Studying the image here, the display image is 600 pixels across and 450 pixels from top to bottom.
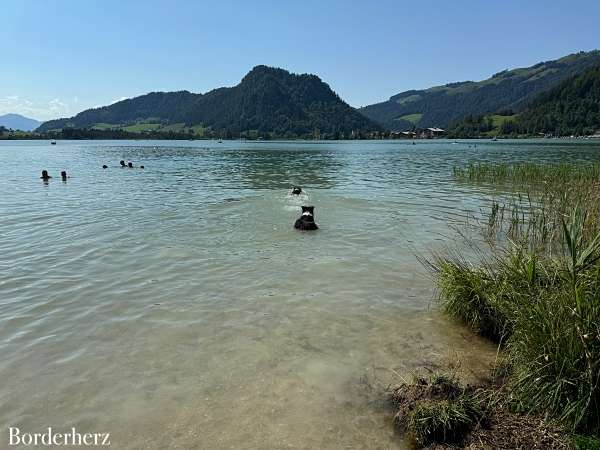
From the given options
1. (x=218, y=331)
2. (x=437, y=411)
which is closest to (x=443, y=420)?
(x=437, y=411)

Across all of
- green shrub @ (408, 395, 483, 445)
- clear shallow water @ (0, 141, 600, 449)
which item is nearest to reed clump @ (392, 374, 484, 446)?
green shrub @ (408, 395, 483, 445)

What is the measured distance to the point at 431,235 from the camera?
55.1 feet

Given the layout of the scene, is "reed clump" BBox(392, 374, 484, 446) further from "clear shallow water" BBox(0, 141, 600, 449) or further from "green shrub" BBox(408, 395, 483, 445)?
"clear shallow water" BBox(0, 141, 600, 449)

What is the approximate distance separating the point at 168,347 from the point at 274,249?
758 cm

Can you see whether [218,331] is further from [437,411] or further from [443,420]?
[443,420]

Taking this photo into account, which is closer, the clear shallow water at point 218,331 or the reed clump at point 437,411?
the reed clump at point 437,411

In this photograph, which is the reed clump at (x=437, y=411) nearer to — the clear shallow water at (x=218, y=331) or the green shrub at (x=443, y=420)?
the green shrub at (x=443, y=420)

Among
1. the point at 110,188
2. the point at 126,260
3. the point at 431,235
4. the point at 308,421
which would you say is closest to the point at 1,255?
the point at 126,260

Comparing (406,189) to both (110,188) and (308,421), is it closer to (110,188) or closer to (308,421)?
(110,188)

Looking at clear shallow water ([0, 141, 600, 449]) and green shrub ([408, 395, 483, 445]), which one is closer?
green shrub ([408, 395, 483, 445])

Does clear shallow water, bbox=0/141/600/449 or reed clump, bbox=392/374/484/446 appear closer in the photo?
reed clump, bbox=392/374/484/446

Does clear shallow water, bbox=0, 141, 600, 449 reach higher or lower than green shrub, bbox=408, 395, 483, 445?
lower

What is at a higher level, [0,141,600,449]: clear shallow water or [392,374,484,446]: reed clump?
[392,374,484,446]: reed clump

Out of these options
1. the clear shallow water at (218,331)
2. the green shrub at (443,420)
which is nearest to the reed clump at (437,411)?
the green shrub at (443,420)
